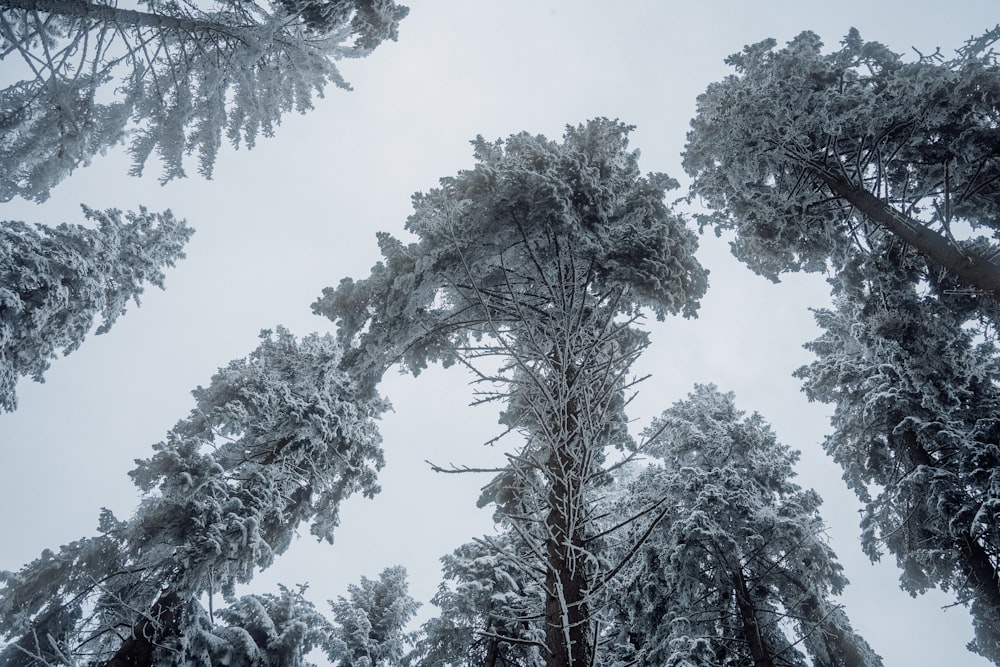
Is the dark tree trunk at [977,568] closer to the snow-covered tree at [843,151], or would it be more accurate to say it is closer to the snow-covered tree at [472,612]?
the snow-covered tree at [843,151]

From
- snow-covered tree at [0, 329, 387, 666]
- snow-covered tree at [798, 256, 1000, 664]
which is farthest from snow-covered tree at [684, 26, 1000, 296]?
snow-covered tree at [0, 329, 387, 666]

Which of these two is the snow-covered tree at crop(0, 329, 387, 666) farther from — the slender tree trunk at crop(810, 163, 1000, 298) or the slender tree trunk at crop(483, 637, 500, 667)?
the slender tree trunk at crop(810, 163, 1000, 298)

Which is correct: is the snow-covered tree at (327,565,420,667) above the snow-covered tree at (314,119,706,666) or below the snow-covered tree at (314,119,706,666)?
below

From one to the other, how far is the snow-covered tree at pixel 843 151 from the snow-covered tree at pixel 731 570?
5596mm

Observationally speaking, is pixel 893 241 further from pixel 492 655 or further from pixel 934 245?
pixel 492 655

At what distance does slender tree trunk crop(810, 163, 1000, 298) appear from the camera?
17.5ft

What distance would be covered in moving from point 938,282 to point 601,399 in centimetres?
857

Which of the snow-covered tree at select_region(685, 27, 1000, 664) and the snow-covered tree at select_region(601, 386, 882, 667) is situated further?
the snow-covered tree at select_region(601, 386, 882, 667)

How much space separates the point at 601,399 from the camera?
12.2 feet

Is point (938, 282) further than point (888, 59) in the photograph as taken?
No

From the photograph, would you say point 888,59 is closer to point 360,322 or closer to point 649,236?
point 649,236

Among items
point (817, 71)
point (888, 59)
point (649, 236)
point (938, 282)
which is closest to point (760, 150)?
point (817, 71)

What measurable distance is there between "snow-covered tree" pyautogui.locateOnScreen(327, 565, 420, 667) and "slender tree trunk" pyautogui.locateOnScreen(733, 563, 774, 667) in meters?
8.44

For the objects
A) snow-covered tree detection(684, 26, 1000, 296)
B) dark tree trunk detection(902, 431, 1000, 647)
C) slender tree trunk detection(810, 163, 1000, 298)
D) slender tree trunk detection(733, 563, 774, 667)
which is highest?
snow-covered tree detection(684, 26, 1000, 296)
